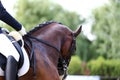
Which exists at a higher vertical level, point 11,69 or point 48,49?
point 48,49

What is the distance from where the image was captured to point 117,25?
45594 mm

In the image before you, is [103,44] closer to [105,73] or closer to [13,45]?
[105,73]

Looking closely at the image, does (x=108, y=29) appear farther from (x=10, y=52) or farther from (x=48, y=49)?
(x=10, y=52)

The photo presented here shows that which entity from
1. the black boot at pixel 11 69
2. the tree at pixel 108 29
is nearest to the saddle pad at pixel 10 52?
the black boot at pixel 11 69

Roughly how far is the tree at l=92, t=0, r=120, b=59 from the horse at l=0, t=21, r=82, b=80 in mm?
38594

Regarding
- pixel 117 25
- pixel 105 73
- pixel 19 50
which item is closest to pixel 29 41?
pixel 19 50

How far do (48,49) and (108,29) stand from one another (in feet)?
139

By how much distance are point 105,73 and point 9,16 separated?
78.9 feet

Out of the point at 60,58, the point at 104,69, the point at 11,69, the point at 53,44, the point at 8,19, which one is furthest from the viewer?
the point at 104,69

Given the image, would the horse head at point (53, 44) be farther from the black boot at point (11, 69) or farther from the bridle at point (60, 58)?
the black boot at point (11, 69)

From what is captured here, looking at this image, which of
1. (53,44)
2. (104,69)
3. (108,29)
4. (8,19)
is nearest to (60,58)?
(53,44)

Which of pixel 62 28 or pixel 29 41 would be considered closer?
pixel 29 41

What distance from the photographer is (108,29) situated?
48.8m

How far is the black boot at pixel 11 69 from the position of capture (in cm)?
579
